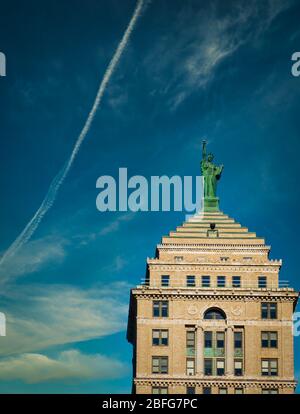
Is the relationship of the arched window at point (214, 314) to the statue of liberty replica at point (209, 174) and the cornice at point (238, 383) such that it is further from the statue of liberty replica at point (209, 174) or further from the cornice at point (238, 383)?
the statue of liberty replica at point (209, 174)

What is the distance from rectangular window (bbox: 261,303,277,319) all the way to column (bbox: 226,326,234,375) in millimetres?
4996

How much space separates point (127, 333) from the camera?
169m

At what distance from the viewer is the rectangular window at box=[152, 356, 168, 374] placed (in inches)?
5837

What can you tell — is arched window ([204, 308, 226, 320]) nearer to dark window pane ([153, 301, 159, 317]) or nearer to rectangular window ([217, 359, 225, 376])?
rectangular window ([217, 359, 225, 376])

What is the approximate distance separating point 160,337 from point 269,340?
14.8 metres

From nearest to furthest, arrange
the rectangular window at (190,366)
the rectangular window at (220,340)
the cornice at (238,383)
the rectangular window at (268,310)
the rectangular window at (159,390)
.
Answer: the rectangular window at (159,390) → the cornice at (238,383) → the rectangular window at (190,366) → the rectangular window at (220,340) → the rectangular window at (268,310)

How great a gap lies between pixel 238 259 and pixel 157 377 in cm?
2183

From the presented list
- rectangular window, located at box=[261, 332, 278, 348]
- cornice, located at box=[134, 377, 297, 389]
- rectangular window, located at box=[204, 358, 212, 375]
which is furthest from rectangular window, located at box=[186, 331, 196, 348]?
rectangular window, located at box=[261, 332, 278, 348]

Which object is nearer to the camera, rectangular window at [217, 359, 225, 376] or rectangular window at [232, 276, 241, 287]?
rectangular window at [217, 359, 225, 376]

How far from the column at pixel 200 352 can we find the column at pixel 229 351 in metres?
3.41

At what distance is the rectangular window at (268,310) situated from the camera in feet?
500

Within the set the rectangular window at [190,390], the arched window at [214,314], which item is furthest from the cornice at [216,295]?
the rectangular window at [190,390]

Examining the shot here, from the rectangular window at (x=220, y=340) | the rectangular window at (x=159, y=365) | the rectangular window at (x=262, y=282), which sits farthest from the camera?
the rectangular window at (x=262, y=282)
